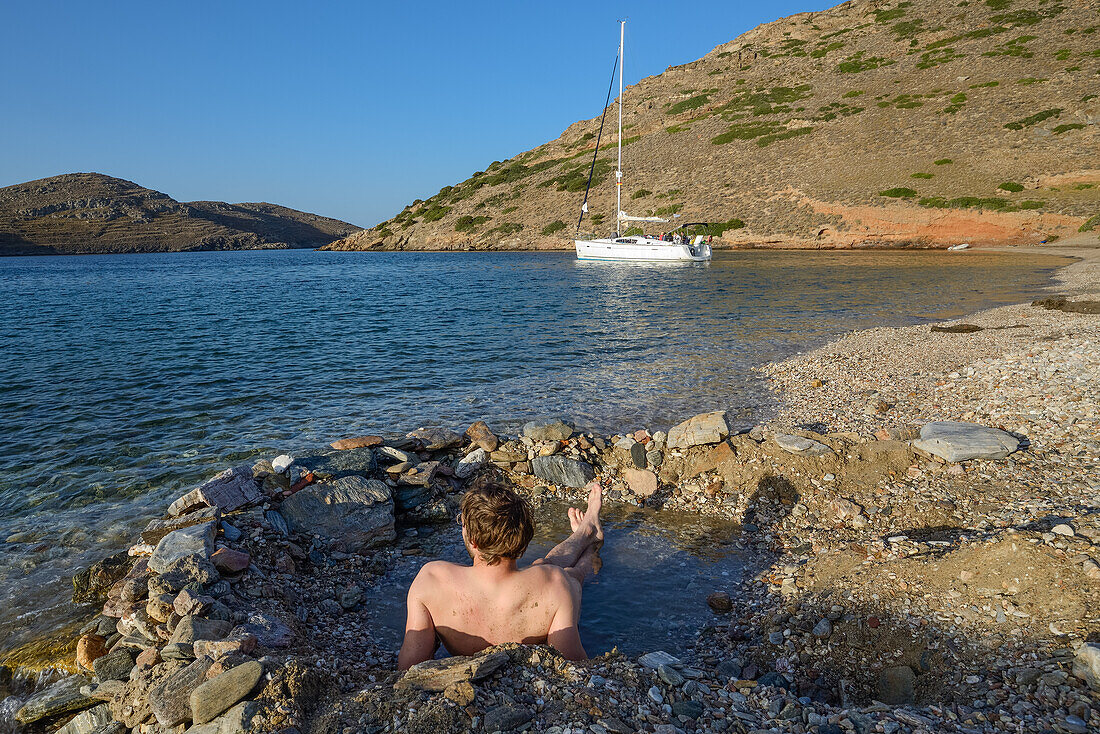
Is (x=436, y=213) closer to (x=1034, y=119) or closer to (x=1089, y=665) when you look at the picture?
(x=1034, y=119)

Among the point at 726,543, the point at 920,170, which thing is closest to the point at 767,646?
the point at 726,543

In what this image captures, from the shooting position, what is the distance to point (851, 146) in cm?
6372

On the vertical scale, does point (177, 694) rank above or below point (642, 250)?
below

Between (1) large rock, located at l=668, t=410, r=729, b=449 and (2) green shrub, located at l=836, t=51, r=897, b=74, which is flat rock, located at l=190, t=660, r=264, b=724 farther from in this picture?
(2) green shrub, located at l=836, t=51, r=897, b=74

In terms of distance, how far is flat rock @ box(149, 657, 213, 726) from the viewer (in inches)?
135

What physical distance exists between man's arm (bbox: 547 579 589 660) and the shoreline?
0.76 feet

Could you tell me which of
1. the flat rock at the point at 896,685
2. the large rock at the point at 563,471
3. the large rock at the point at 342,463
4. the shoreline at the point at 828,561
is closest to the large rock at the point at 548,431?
the shoreline at the point at 828,561

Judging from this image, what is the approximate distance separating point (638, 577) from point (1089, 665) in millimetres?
3453

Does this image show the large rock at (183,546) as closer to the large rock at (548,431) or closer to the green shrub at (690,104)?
the large rock at (548,431)

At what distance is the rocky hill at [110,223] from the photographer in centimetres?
13400

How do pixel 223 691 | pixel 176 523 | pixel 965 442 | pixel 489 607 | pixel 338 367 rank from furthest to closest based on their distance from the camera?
1. pixel 338 367
2. pixel 965 442
3. pixel 176 523
4. pixel 489 607
5. pixel 223 691

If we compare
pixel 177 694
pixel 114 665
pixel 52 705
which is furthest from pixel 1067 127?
pixel 52 705

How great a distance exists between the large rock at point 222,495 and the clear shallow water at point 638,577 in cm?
201

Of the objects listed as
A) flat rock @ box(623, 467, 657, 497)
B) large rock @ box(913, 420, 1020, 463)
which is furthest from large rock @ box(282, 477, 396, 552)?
large rock @ box(913, 420, 1020, 463)
